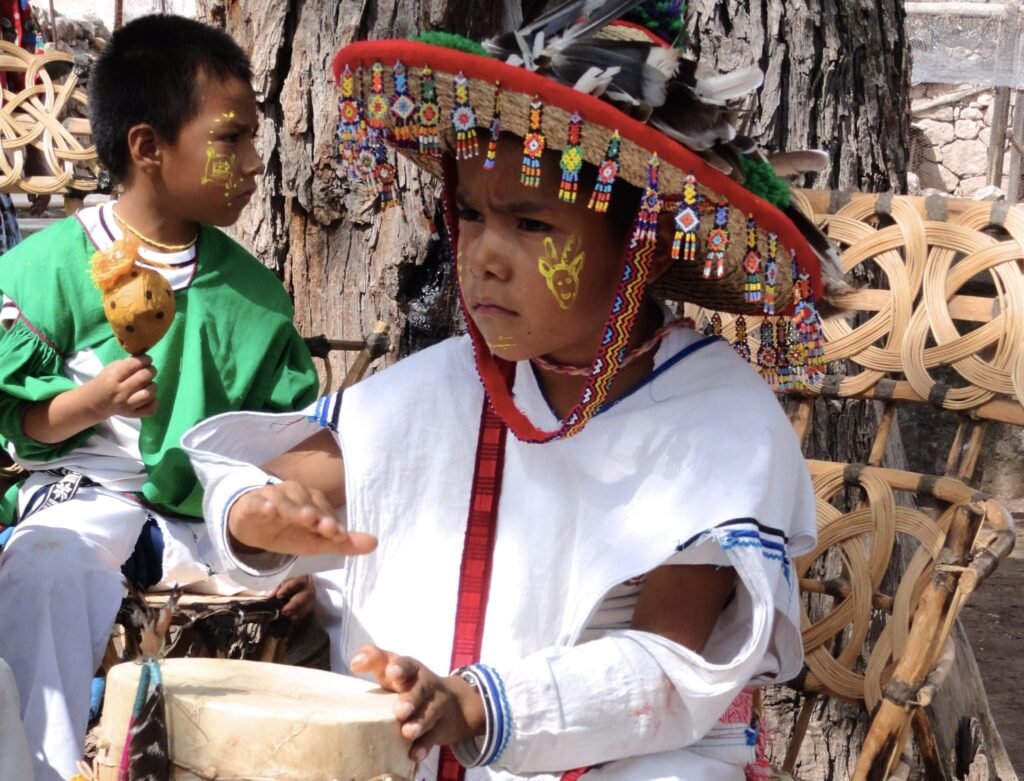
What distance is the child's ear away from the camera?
2930mm

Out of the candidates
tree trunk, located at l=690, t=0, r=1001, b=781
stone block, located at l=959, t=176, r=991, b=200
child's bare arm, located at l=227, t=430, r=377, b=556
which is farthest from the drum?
stone block, located at l=959, t=176, r=991, b=200

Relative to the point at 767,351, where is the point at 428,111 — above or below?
above

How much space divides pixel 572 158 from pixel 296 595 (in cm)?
117

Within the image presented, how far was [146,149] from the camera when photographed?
9.63ft

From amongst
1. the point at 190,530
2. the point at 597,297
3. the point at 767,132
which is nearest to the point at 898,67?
the point at 767,132

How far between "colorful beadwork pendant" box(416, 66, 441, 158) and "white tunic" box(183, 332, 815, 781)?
0.42 metres

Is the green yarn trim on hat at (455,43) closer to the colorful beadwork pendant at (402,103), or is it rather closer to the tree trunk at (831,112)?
the colorful beadwork pendant at (402,103)

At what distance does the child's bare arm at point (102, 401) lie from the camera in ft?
8.13

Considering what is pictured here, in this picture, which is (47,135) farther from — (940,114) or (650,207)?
(940,114)

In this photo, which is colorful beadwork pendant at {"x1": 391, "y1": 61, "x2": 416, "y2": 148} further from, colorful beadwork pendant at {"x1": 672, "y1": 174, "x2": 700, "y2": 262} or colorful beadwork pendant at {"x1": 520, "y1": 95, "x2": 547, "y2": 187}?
colorful beadwork pendant at {"x1": 672, "y1": 174, "x2": 700, "y2": 262}

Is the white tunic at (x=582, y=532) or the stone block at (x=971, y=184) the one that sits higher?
the stone block at (x=971, y=184)

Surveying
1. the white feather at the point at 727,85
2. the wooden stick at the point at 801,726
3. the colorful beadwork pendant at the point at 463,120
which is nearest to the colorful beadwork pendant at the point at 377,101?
the colorful beadwork pendant at the point at 463,120

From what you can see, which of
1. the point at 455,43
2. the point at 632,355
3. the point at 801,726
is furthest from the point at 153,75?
the point at 801,726

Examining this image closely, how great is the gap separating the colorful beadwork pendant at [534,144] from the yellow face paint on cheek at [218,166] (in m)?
1.13
